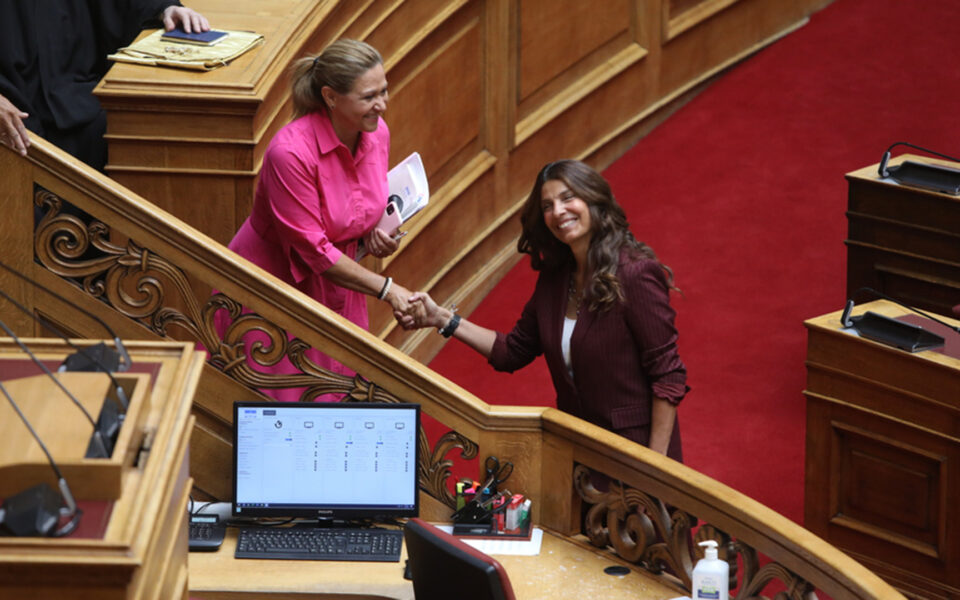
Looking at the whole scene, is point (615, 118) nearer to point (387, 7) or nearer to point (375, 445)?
point (387, 7)

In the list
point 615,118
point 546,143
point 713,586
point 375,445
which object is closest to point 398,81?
point 546,143

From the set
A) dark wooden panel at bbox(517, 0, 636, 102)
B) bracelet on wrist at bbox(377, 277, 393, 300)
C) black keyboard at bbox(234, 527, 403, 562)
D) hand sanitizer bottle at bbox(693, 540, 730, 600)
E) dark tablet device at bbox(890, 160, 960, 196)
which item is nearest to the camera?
hand sanitizer bottle at bbox(693, 540, 730, 600)

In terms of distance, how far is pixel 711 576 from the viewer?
337 centimetres

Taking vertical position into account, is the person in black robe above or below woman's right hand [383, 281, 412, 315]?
above

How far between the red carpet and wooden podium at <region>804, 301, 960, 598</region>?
341 millimetres

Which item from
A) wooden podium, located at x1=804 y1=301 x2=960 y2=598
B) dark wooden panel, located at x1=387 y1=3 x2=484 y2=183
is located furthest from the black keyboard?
dark wooden panel, located at x1=387 y1=3 x2=484 y2=183

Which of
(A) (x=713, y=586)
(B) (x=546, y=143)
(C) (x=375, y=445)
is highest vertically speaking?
(B) (x=546, y=143)

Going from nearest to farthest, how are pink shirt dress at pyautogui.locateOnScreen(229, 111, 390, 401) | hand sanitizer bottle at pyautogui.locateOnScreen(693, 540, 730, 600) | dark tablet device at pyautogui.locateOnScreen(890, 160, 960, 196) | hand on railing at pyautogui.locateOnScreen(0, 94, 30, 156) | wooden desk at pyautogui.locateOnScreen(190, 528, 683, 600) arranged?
hand sanitizer bottle at pyautogui.locateOnScreen(693, 540, 730, 600) → wooden desk at pyautogui.locateOnScreen(190, 528, 683, 600) → hand on railing at pyautogui.locateOnScreen(0, 94, 30, 156) → pink shirt dress at pyautogui.locateOnScreen(229, 111, 390, 401) → dark tablet device at pyautogui.locateOnScreen(890, 160, 960, 196)

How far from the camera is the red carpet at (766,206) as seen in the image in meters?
5.53

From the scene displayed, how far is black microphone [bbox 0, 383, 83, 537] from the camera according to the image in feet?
6.42

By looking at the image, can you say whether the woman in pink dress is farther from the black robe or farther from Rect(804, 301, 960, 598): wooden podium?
Rect(804, 301, 960, 598): wooden podium

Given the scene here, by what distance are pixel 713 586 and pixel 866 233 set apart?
2.52 m

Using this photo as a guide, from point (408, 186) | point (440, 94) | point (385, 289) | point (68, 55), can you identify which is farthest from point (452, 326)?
point (440, 94)

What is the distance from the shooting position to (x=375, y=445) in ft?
12.5
